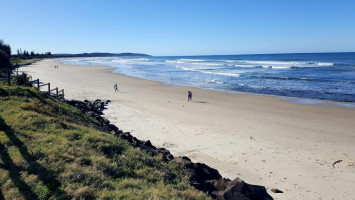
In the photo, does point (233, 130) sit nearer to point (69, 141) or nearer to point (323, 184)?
point (323, 184)

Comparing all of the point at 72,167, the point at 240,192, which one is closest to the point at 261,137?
the point at 240,192

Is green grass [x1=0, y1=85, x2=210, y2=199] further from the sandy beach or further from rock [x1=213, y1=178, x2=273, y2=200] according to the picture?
the sandy beach

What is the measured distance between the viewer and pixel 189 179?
739 centimetres

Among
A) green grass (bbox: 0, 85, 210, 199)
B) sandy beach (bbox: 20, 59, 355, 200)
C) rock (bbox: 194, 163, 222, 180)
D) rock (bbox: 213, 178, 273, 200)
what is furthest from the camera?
sandy beach (bbox: 20, 59, 355, 200)

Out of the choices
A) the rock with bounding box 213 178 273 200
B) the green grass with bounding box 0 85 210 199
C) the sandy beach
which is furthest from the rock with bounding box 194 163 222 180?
the sandy beach

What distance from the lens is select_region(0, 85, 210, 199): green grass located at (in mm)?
5535

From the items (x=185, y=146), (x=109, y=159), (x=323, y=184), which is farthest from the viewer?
(x=185, y=146)

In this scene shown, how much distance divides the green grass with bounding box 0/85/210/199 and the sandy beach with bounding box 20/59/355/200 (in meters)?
3.57

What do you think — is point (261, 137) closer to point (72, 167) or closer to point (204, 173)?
point (204, 173)

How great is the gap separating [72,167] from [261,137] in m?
10.3

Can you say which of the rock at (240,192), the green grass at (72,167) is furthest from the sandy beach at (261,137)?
the green grass at (72,167)

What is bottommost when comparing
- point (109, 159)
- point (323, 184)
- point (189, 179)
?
point (323, 184)

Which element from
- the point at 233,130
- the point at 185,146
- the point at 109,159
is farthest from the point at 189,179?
the point at 233,130

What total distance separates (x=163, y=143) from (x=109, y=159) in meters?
6.13
